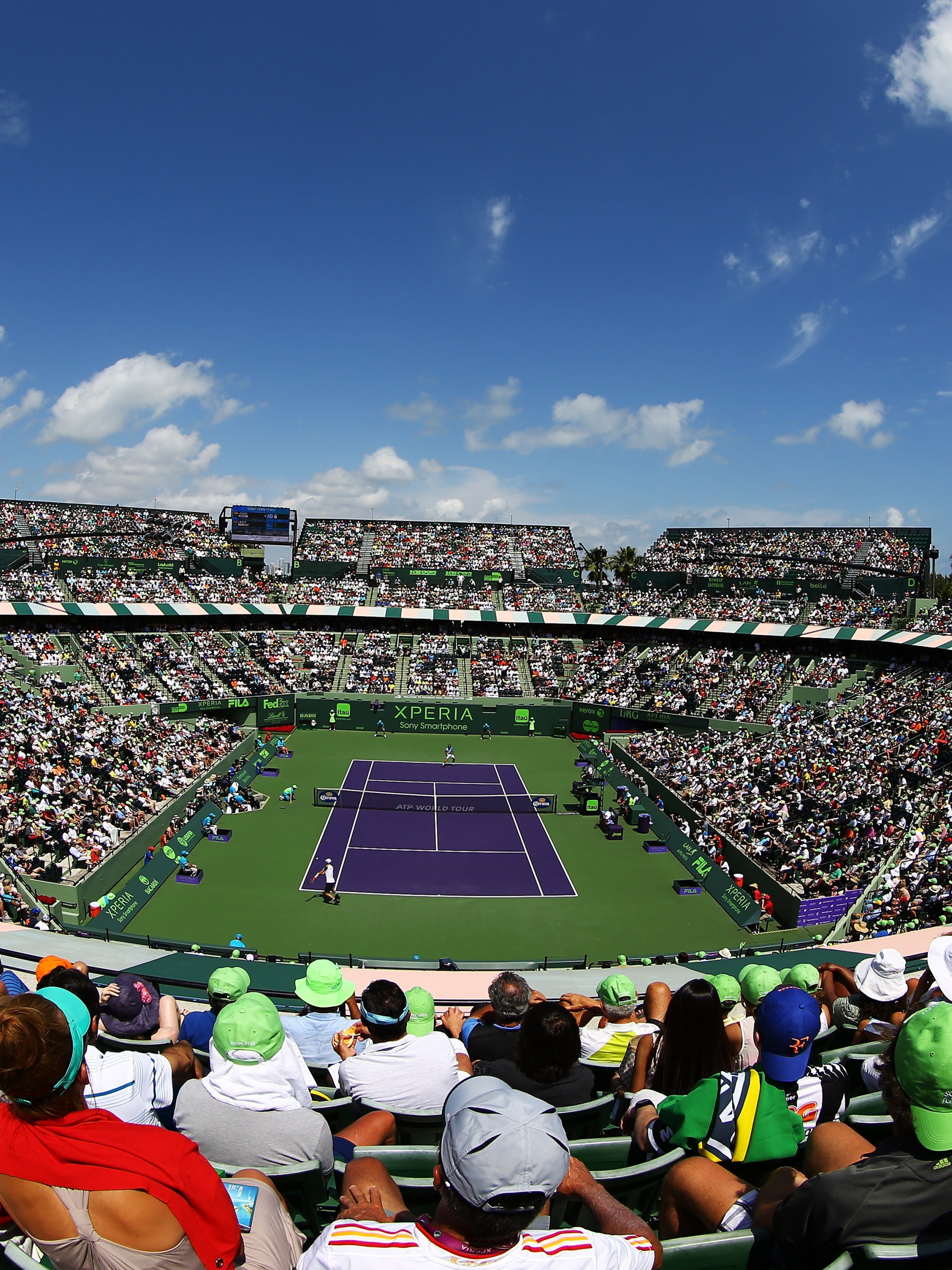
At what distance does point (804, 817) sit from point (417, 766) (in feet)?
60.8

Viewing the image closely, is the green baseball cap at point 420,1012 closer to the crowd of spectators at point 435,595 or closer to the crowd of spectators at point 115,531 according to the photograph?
the crowd of spectators at point 435,595

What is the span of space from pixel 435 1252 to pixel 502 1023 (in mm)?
3429

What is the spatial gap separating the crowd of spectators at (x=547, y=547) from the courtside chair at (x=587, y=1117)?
58.9 m

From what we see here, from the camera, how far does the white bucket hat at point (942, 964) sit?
135 inches

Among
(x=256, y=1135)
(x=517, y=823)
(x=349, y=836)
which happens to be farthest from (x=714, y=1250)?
(x=517, y=823)

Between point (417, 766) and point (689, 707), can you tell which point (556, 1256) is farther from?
point (689, 707)

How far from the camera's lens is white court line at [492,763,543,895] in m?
24.0

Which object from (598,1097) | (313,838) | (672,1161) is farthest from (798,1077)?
(313,838)

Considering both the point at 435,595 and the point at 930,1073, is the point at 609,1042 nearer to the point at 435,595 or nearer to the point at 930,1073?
the point at 930,1073

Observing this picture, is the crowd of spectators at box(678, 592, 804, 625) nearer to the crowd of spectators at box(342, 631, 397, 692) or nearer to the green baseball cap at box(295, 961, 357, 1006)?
the crowd of spectators at box(342, 631, 397, 692)

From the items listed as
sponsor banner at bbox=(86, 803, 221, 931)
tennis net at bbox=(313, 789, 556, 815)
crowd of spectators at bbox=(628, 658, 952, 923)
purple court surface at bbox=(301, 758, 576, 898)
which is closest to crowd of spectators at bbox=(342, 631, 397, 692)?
purple court surface at bbox=(301, 758, 576, 898)

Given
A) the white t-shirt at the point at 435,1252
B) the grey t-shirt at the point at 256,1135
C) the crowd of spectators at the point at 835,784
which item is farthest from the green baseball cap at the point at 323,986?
the crowd of spectators at the point at 835,784

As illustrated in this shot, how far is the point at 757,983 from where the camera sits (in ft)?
20.9

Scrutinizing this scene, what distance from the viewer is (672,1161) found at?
3.46m
